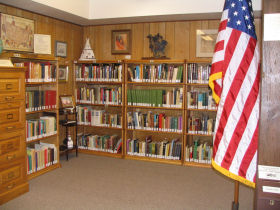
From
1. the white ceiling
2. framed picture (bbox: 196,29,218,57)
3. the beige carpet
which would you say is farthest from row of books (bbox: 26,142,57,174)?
framed picture (bbox: 196,29,218,57)

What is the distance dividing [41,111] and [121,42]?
6.94 feet

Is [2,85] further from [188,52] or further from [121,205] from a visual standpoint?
[188,52]

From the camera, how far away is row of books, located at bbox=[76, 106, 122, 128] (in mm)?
5156

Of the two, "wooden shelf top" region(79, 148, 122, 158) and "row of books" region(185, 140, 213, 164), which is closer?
"row of books" region(185, 140, 213, 164)

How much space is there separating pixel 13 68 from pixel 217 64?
7.78ft

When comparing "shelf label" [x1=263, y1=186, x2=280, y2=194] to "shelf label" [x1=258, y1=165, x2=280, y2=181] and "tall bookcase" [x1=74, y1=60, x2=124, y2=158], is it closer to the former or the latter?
"shelf label" [x1=258, y1=165, x2=280, y2=181]

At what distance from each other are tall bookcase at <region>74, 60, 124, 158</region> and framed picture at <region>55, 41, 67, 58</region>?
33 cm

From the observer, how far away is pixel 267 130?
1435 millimetres

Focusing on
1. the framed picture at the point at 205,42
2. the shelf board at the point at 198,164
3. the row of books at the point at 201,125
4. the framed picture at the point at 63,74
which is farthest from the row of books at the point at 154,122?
the framed picture at the point at 63,74

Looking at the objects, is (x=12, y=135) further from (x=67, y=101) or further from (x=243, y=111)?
(x=243, y=111)

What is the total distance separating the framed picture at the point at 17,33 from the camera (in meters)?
3.91

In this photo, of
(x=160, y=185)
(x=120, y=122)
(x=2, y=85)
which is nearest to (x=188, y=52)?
(x=120, y=122)

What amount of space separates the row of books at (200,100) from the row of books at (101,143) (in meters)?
1.53

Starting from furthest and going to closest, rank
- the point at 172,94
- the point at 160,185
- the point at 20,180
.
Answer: the point at 172,94, the point at 160,185, the point at 20,180
